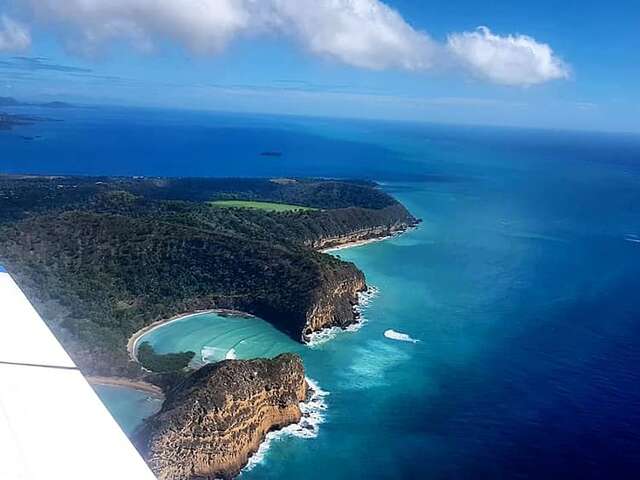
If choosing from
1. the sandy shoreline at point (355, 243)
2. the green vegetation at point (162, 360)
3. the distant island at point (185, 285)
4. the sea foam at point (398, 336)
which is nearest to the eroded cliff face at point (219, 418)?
the distant island at point (185, 285)

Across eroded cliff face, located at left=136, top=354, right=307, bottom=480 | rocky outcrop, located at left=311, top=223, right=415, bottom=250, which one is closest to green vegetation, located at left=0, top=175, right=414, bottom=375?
rocky outcrop, located at left=311, top=223, right=415, bottom=250

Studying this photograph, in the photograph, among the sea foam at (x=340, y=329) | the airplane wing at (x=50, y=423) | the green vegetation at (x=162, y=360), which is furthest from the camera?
the sea foam at (x=340, y=329)

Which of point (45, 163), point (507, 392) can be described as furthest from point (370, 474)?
point (45, 163)

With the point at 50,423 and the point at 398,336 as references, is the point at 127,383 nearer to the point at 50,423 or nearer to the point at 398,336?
the point at 398,336

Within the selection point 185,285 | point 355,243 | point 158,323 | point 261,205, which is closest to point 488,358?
point 158,323

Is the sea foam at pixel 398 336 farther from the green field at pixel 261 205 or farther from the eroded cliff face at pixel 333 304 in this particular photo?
the green field at pixel 261 205

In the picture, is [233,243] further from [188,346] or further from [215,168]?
[215,168]

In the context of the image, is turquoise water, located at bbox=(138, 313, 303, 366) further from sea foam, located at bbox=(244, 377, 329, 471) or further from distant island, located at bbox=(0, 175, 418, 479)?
sea foam, located at bbox=(244, 377, 329, 471)
